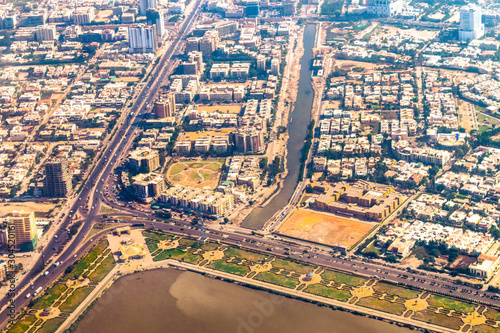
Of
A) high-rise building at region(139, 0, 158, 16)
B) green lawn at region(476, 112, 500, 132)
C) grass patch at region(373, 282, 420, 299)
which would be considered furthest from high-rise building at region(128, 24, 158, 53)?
grass patch at region(373, 282, 420, 299)

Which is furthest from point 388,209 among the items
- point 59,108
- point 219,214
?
point 59,108

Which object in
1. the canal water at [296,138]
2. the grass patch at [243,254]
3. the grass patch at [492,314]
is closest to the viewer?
the grass patch at [492,314]

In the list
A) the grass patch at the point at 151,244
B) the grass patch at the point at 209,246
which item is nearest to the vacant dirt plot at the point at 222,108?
the grass patch at the point at 151,244

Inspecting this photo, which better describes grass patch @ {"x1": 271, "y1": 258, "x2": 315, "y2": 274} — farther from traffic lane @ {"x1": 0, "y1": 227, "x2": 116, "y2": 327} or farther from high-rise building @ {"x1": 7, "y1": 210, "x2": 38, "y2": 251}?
high-rise building @ {"x1": 7, "y1": 210, "x2": 38, "y2": 251}

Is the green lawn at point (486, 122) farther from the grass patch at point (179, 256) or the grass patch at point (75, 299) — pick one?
the grass patch at point (75, 299)

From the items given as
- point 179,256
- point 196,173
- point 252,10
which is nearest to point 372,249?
point 179,256

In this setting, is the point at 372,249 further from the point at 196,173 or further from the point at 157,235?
the point at 196,173
